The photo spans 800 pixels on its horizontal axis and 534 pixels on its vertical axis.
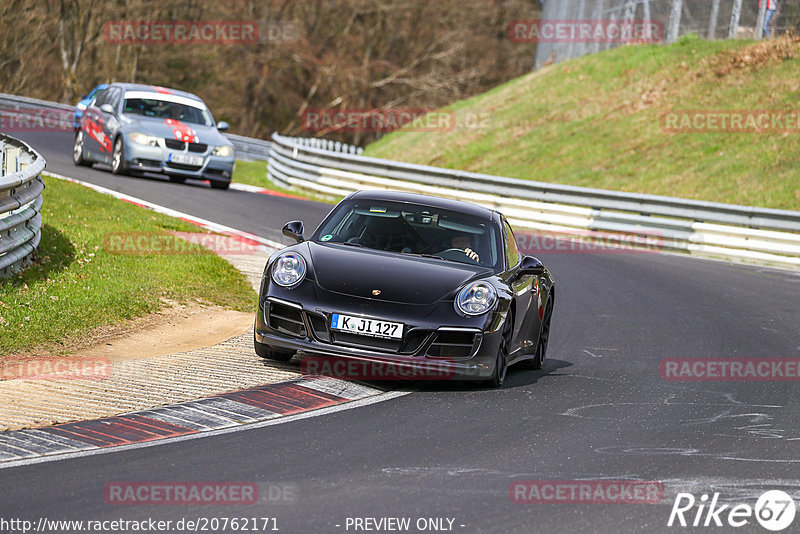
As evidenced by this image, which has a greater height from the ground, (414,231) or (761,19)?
(761,19)

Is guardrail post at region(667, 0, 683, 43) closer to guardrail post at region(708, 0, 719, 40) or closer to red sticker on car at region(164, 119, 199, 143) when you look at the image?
guardrail post at region(708, 0, 719, 40)

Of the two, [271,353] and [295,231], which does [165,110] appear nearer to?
[295,231]

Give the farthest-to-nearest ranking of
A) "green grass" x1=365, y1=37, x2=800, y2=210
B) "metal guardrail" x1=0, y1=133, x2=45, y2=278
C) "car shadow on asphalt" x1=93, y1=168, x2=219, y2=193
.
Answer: "green grass" x1=365, y1=37, x2=800, y2=210 → "car shadow on asphalt" x1=93, y1=168, x2=219, y2=193 → "metal guardrail" x1=0, y1=133, x2=45, y2=278

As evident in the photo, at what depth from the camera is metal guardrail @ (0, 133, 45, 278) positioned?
10047 millimetres

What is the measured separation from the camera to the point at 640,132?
30812 millimetres

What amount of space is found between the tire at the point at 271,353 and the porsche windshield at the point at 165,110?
1451 cm

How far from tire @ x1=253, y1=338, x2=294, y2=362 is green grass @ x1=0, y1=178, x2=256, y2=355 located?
1.53 metres

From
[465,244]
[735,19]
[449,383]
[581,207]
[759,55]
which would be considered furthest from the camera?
[735,19]

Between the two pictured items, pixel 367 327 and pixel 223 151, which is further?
pixel 223 151

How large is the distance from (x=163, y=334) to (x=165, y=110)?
43.5ft

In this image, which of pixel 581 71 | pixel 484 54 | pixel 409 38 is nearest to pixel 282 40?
pixel 409 38

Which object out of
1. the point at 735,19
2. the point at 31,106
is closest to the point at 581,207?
the point at 735,19

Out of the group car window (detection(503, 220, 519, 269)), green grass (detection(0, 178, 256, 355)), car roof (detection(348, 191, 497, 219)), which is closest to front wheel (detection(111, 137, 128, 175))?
green grass (detection(0, 178, 256, 355))

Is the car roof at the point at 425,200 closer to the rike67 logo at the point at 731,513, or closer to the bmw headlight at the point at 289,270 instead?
the bmw headlight at the point at 289,270
